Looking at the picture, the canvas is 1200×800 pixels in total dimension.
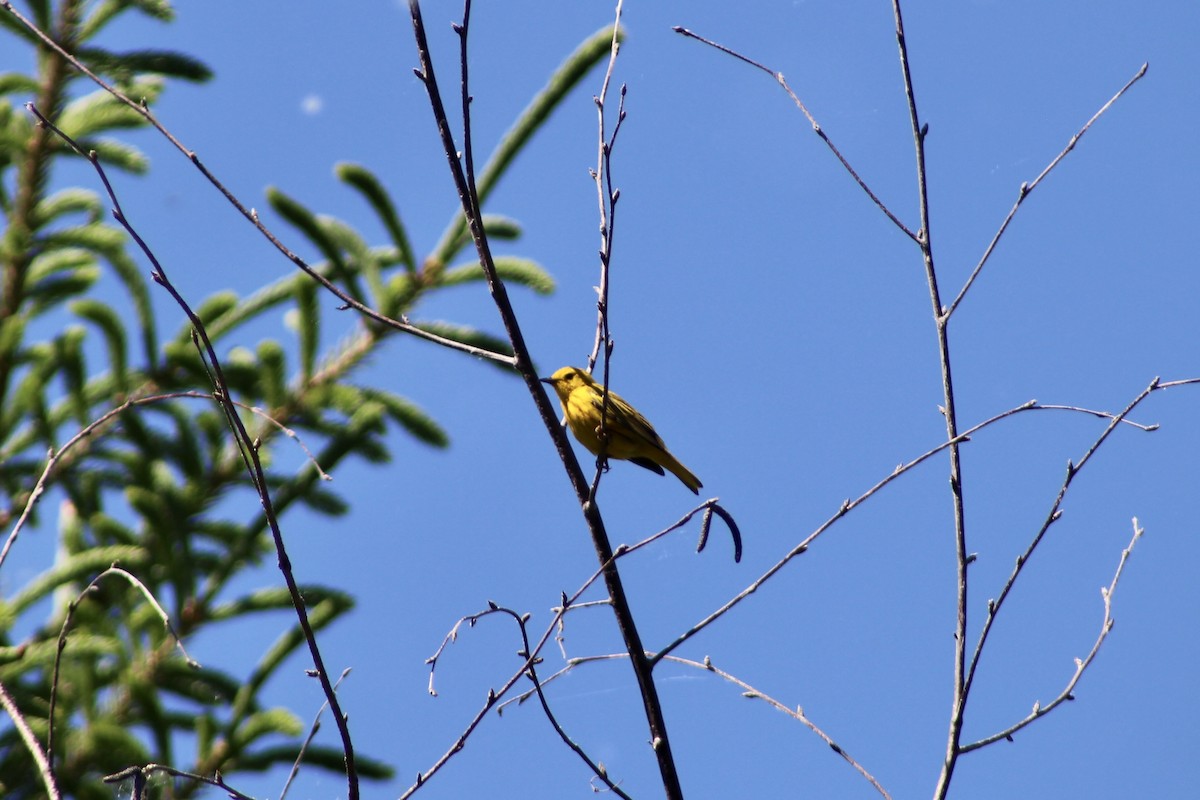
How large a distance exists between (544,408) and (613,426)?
98.5 inches

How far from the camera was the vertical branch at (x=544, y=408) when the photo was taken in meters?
2.00

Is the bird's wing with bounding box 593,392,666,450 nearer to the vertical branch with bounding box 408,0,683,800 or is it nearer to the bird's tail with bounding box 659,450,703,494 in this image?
the bird's tail with bounding box 659,450,703,494

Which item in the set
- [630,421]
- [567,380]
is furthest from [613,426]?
[567,380]

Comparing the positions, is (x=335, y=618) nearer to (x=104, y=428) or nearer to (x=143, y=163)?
(x=104, y=428)

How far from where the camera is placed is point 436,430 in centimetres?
607

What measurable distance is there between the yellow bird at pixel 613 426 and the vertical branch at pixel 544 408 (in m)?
2.19

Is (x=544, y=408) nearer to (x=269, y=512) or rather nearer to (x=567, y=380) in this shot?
(x=269, y=512)

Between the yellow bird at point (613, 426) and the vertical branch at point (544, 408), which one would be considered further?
the yellow bird at point (613, 426)

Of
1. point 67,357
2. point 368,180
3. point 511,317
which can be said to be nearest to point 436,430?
point 368,180

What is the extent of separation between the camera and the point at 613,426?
463 cm

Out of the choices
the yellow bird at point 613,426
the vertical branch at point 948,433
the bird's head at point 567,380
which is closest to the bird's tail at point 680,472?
the yellow bird at point 613,426

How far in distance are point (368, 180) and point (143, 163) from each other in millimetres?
1089

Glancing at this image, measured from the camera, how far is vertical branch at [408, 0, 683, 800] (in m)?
2.00

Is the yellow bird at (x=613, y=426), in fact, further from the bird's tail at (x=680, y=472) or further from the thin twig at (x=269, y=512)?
the thin twig at (x=269, y=512)
